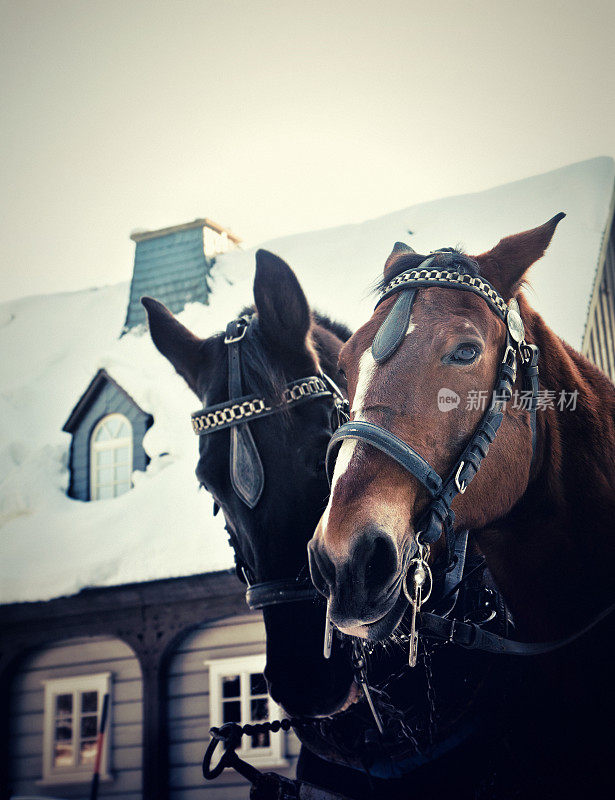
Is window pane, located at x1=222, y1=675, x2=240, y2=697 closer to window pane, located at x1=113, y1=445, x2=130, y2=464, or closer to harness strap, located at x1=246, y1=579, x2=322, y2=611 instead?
window pane, located at x1=113, y1=445, x2=130, y2=464

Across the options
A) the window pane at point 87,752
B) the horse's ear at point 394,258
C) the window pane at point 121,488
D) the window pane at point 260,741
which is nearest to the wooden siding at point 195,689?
the window pane at point 260,741

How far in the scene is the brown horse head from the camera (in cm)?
129

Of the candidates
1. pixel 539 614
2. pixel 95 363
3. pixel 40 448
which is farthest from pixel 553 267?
pixel 40 448

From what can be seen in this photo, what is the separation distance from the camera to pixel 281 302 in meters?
2.27

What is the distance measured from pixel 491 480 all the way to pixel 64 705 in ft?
28.7

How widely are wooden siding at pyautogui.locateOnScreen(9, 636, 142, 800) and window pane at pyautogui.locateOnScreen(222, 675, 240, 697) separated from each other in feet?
3.75

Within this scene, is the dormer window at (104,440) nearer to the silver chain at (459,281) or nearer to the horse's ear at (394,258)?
the horse's ear at (394,258)

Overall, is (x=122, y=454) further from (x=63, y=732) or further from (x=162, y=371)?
(x=63, y=732)

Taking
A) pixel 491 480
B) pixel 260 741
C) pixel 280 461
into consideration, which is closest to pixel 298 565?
pixel 280 461

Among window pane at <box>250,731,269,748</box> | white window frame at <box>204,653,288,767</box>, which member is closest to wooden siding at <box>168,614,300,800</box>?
white window frame at <box>204,653,288,767</box>

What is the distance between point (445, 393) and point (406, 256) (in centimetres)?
49

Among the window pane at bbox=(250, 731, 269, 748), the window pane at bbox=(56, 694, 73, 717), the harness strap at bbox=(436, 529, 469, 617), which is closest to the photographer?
the harness strap at bbox=(436, 529, 469, 617)

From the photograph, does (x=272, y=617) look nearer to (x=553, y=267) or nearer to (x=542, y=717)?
(x=542, y=717)

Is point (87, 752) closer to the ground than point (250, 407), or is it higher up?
closer to the ground
